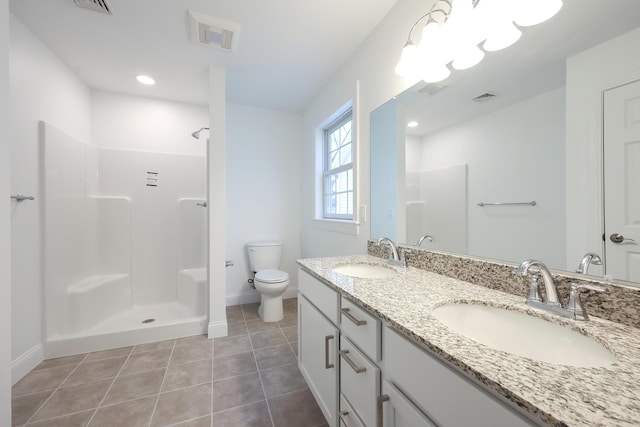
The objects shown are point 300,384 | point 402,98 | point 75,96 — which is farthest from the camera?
point 75,96

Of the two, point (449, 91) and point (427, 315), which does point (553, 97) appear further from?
point (427, 315)

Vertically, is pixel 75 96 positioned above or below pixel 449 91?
above

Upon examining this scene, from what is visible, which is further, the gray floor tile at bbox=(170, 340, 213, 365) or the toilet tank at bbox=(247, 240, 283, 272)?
the toilet tank at bbox=(247, 240, 283, 272)

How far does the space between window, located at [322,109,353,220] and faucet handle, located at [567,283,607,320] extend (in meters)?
1.63

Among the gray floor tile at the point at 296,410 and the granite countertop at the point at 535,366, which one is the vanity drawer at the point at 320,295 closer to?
the granite countertop at the point at 535,366

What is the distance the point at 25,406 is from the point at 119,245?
4.64ft

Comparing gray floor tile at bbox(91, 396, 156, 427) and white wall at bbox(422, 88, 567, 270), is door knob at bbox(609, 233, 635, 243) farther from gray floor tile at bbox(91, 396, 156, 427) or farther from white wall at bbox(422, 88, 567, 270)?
gray floor tile at bbox(91, 396, 156, 427)

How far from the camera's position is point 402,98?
1.46 m

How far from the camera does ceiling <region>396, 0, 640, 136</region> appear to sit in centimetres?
72

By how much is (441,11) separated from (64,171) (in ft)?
9.33

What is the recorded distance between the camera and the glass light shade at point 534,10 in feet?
2.71

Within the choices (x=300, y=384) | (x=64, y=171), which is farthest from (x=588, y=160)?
(x=64, y=171)

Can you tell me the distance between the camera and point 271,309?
2.46 meters

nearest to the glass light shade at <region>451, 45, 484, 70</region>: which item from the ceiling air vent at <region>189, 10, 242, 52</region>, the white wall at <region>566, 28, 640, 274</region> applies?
the white wall at <region>566, 28, 640, 274</region>
